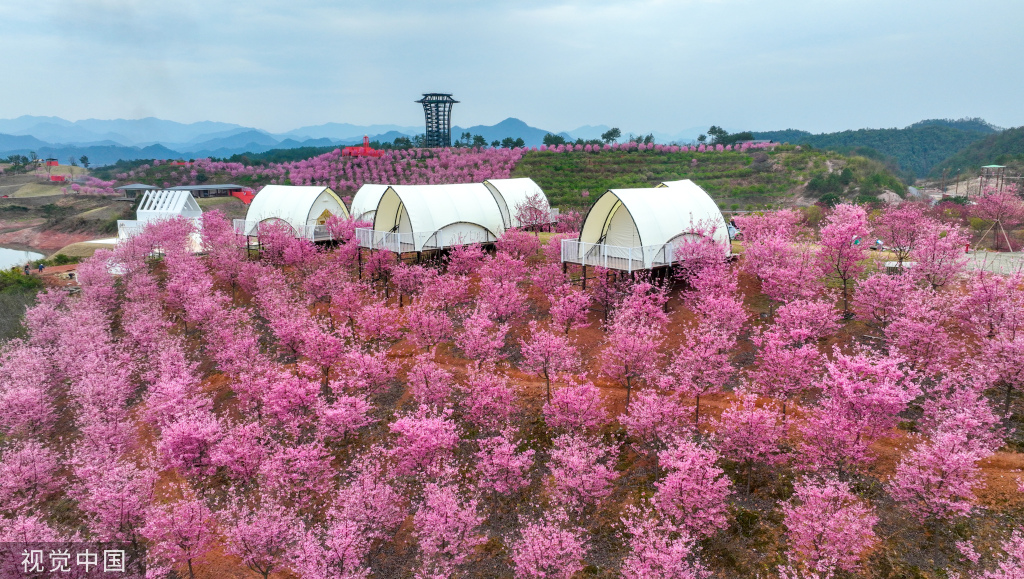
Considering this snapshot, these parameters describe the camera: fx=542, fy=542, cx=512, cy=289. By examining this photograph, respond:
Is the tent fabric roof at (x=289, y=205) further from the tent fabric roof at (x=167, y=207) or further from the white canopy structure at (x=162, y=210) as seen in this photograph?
the tent fabric roof at (x=167, y=207)

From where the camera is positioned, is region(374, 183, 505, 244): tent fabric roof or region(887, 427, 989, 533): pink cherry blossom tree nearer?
region(887, 427, 989, 533): pink cherry blossom tree

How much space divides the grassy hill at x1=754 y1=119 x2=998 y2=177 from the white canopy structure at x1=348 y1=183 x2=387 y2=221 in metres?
104

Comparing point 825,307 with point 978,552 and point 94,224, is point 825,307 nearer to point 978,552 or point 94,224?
point 978,552

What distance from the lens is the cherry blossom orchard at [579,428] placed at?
14609mm

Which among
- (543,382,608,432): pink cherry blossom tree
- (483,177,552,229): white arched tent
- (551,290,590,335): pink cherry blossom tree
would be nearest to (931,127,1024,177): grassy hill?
(483,177,552,229): white arched tent

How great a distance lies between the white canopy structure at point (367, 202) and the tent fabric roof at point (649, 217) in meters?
20.0

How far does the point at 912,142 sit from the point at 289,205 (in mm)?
140780

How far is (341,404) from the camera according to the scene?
67.3 feet

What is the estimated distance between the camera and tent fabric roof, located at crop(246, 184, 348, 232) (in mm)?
43344

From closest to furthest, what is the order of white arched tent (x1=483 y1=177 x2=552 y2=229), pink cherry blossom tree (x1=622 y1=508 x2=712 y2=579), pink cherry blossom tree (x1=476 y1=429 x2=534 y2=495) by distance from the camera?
pink cherry blossom tree (x1=622 y1=508 x2=712 y2=579), pink cherry blossom tree (x1=476 y1=429 x2=534 y2=495), white arched tent (x1=483 y1=177 x2=552 y2=229)

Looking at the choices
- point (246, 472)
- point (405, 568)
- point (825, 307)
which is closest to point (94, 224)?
point (246, 472)

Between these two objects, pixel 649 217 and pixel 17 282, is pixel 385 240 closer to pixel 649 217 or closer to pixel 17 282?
pixel 649 217

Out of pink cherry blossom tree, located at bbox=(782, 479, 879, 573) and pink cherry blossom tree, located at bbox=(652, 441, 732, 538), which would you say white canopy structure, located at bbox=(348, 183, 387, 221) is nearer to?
pink cherry blossom tree, located at bbox=(652, 441, 732, 538)

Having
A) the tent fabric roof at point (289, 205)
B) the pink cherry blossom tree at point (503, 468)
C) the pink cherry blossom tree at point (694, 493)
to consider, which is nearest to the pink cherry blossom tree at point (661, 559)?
the pink cherry blossom tree at point (694, 493)
